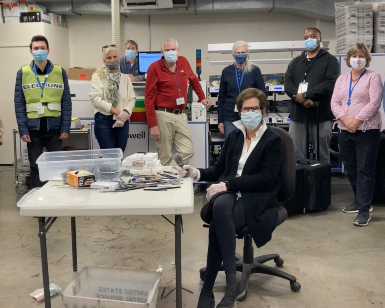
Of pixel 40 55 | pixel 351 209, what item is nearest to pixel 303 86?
pixel 351 209

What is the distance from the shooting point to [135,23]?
7.42 meters

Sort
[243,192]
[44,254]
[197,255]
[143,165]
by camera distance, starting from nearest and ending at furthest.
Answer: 1. [44,254]
2. [243,192]
3. [143,165]
4. [197,255]

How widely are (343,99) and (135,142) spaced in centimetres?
216

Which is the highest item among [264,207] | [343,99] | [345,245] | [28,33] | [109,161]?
[28,33]

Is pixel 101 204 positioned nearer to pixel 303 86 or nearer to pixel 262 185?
pixel 262 185

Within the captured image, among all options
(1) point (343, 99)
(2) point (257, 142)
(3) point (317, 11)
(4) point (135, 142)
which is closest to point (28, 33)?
(4) point (135, 142)

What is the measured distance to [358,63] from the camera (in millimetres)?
3674

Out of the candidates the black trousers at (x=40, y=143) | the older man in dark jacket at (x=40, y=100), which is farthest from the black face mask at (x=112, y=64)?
the black trousers at (x=40, y=143)

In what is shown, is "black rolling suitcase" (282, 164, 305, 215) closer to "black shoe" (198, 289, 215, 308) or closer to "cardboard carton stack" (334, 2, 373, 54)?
"black shoe" (198, 289, 215, 308)

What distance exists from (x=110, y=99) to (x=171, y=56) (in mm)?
687

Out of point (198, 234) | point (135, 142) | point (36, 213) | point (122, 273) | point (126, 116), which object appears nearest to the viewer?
point (36, 213)

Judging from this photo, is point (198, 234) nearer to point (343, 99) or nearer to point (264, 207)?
point (264, 207)

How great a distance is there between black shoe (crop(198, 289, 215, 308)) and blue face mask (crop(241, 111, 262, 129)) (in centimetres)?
93

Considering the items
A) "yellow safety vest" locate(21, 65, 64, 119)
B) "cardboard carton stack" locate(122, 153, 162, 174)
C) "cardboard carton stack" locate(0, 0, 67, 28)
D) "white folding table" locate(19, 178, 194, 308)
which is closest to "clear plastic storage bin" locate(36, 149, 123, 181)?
"cardboard carton stack" locate(122, 153, 162, 174)
